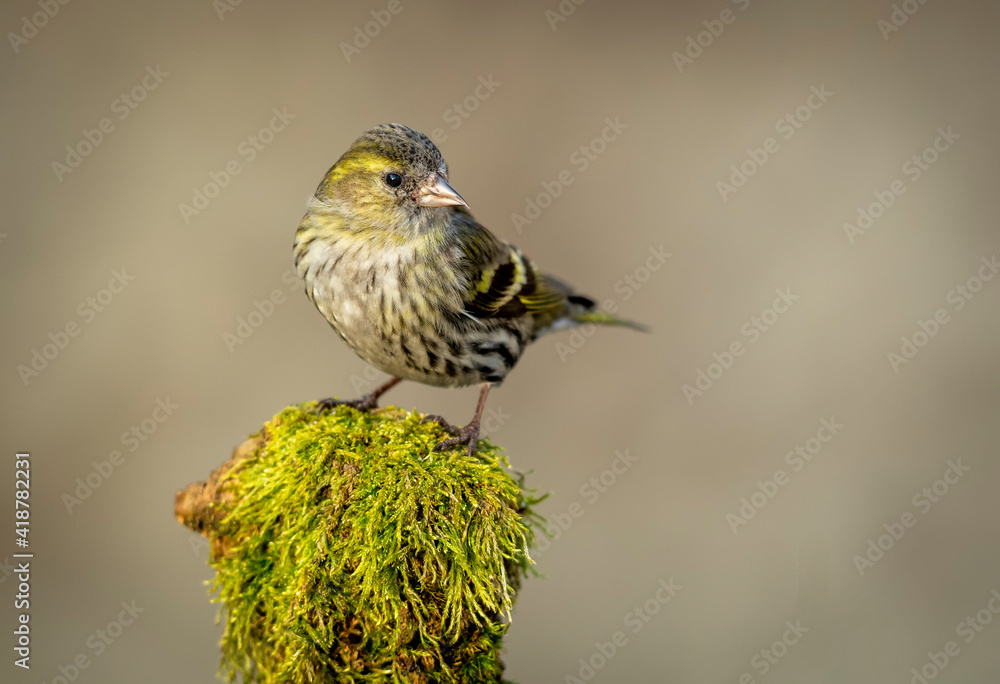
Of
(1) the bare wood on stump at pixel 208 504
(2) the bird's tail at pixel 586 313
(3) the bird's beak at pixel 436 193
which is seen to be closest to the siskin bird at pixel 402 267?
(3) the bird's beak at pixel 436 193

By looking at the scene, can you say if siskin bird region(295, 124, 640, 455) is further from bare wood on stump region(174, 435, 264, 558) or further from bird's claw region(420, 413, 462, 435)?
bare wood on stump region(174, 435, 264, 558)

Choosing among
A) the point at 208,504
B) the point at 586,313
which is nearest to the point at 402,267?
the point at 208,504

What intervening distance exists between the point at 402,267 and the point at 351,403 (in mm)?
711

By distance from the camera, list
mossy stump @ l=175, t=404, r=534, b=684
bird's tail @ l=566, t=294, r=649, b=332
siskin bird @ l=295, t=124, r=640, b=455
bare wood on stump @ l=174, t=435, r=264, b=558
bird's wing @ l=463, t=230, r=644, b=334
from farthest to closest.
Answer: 1. bird's tail @ l=566, t=294, r=649, b=332
2. bird's wing @ l=463, t=230, r=644, b=334
3. siskin bird @ l=295, t=124, r=640, b=455
4. bare wood on stump @ l=174, t=435, r=264, b=558
5. mossy stump @ l=175, t=404, r=534, b=684

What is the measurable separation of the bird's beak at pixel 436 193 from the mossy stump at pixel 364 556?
91 cm

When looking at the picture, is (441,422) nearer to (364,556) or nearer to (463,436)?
(463,436)

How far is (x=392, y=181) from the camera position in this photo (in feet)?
10.2

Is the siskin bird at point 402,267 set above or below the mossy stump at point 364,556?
above

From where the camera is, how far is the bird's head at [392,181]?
3.06 meters

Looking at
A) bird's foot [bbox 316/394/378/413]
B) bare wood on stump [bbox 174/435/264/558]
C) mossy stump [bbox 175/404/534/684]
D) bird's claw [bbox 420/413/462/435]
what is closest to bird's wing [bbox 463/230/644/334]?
bird's claw [bbox 420/413/462/435]

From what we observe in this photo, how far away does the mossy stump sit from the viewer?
7.89 feet

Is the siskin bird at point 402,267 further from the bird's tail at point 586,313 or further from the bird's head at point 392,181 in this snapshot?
the bird's tail at point 586,313

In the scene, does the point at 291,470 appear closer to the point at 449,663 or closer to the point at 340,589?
the point at 340,589

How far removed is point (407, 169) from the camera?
10.1ft
